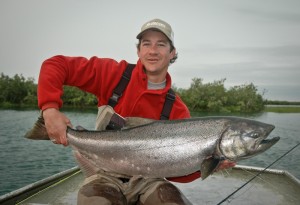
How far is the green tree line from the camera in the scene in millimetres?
92438

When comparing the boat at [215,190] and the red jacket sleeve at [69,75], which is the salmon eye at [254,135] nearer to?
the boat at [215,190]

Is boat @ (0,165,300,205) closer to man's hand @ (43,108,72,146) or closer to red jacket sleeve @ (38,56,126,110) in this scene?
man's hand @ (43,108,72,146)

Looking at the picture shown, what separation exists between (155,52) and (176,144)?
1605mm

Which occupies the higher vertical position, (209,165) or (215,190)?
(209,165)

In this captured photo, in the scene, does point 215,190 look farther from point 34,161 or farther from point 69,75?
point 34,161

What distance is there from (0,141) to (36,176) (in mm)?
11172

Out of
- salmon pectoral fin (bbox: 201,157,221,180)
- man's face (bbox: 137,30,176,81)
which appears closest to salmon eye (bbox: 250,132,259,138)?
salmon pectoral fin (bbox: 201,157,221,180)

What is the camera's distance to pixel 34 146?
2208 centimetres

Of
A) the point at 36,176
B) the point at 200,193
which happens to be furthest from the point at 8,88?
the point at 200,193

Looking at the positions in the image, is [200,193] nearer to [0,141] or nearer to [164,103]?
[164,103]

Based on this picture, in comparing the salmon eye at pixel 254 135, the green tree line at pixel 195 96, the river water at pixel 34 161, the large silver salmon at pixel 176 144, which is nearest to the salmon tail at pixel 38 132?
the large silver salmon at pixel 176 144

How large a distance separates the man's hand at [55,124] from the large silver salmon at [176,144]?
0.12 metres

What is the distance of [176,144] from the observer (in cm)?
401

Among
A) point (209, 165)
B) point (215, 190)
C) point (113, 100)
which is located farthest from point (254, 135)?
point (215, 190)
